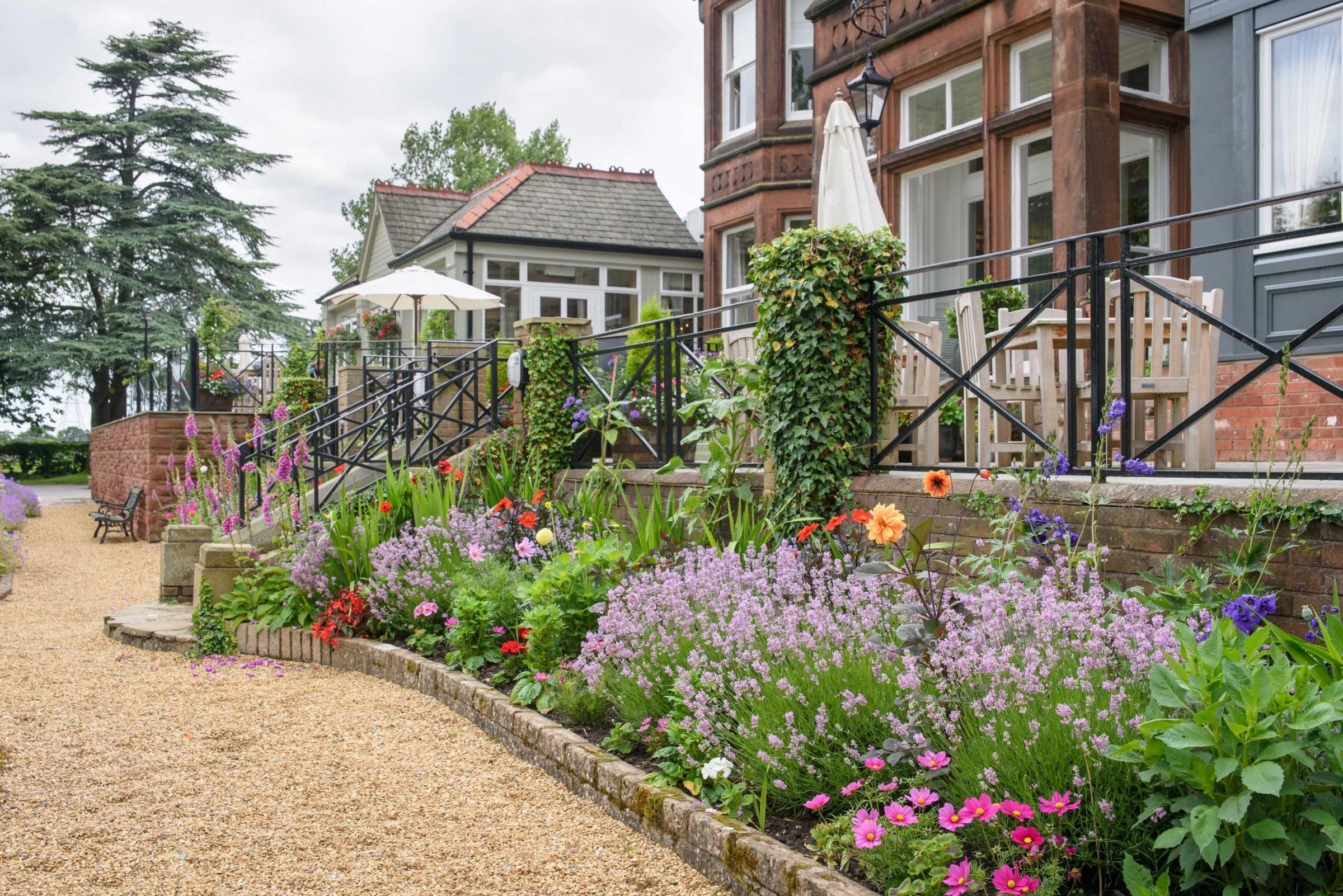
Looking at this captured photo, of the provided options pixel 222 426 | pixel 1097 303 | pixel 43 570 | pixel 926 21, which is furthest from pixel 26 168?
pixel 1097 303

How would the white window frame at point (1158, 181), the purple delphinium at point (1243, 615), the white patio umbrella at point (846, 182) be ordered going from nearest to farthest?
the purple delphinium at point (1243, 615) → the white patio umbrella at point (846, 182) → the white window frame at point (1158, 181)

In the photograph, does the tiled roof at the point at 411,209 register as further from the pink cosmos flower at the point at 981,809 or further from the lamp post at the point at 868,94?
the pink cosmos flower at the point at 981,809

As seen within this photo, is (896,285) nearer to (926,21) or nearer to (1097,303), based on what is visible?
(1097,303)

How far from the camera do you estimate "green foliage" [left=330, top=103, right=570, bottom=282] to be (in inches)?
1585

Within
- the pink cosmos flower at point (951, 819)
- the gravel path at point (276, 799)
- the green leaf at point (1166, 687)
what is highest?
the green leaf at point (1166, 687)

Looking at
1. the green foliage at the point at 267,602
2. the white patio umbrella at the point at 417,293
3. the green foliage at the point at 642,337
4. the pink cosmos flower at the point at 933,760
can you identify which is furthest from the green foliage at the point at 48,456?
the pink cosmos flower at the point at 933,760

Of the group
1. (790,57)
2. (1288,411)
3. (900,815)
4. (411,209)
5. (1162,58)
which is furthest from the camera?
(411,209)

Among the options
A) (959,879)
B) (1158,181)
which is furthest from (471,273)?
(959,879)

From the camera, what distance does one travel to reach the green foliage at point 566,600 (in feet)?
15.5

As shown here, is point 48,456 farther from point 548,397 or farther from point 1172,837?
point 1172,837

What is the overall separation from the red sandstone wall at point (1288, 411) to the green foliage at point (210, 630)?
6.88 m

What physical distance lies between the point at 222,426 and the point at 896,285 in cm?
1362

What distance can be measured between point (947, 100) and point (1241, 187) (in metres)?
3.81

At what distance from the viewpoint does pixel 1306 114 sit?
7496 mm
